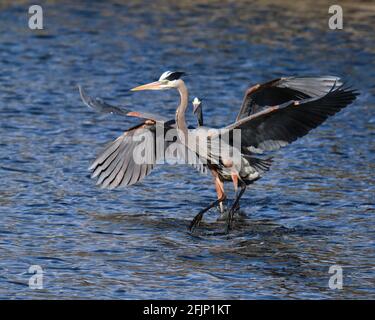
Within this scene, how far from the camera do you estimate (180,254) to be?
9078 mm

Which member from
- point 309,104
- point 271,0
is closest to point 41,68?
point 271,0

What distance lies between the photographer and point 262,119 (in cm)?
962

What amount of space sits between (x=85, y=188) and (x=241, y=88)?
4623 millimetres

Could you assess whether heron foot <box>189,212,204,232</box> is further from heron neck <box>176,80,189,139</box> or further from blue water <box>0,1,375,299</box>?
heron neck <box>176,80,189,139</box>

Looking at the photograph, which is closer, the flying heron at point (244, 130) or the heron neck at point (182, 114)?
the flying heron at point (244, 130)

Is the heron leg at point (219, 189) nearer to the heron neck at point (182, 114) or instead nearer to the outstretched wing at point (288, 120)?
the outstretched wing at point (288, 120)

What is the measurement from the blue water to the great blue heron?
18.7 inches

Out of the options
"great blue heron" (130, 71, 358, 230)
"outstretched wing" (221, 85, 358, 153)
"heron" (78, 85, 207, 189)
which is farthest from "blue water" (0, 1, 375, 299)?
"outstretched wing" (221, 85, 358, 153)

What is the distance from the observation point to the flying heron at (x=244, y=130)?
9.70 metres

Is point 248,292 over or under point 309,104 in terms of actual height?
under

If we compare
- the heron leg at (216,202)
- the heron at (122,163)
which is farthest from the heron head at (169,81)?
the heron leg at (216,202)

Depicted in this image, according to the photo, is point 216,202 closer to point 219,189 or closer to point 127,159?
point 219,189

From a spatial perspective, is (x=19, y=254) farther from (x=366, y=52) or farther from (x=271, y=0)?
(x=271, y=0)

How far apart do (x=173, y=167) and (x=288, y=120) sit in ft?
8.03
